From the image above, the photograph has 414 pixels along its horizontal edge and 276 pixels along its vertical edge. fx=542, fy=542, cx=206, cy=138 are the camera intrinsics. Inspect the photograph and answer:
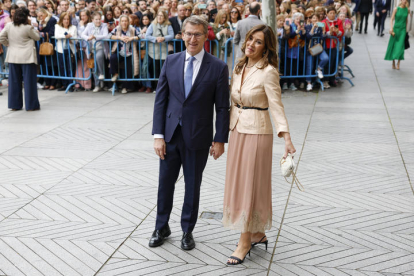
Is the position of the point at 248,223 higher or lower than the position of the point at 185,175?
lower

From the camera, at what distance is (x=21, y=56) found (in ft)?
32.6

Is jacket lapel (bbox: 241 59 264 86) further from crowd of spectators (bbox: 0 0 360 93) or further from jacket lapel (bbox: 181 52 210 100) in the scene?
crowd of spectators (bbox: 0 0 360 93)

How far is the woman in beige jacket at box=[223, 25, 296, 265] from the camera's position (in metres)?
4.11

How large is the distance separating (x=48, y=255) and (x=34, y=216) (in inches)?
36.1

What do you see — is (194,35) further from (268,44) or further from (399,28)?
(399,28)

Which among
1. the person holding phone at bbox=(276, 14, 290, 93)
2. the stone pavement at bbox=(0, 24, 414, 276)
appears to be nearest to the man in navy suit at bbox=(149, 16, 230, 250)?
the stone pavement at bbox=(0, 24, 414, 276)

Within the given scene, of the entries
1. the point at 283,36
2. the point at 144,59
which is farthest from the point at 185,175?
the point at 144,59

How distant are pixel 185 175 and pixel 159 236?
575 mm

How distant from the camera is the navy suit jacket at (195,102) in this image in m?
4.28

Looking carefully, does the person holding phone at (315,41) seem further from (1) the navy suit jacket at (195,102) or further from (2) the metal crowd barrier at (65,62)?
(1) the navy suit jacket at (195,102)

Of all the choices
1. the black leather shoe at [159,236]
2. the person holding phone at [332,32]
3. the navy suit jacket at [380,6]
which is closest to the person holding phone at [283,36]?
the person holding phone at [332,32]

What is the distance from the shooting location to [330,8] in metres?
12.3

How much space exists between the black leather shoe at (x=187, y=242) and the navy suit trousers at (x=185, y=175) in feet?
0.14

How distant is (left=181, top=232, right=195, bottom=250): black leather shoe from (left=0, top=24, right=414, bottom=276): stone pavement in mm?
95
